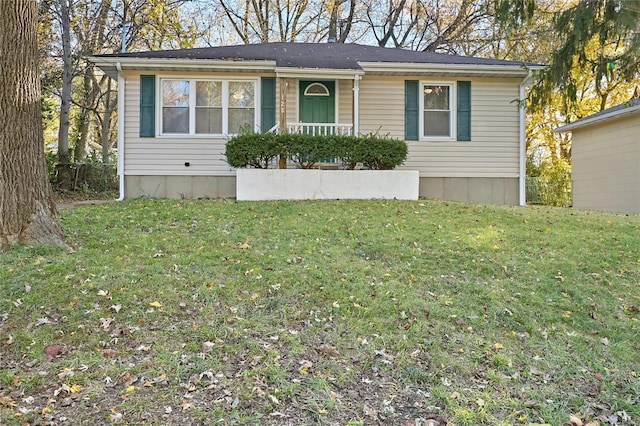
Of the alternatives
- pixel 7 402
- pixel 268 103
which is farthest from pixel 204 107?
pixel 7 402

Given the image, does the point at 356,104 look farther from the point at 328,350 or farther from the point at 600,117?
the point at 328,350

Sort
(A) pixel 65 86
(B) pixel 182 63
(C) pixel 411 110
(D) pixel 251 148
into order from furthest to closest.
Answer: (A) pixel 65 86
(C) pixel 411 110
(B) pixel 182 63
(D) pixel 251 148

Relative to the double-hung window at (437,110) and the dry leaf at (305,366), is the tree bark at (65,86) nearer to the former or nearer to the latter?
the double-hung window at (437,110)

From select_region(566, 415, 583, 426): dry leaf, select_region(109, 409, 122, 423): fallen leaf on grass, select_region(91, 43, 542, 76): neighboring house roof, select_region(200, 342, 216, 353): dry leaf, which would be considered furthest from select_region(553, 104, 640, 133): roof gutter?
select_region(109, 409, 122, 423): fallen leaf on grass

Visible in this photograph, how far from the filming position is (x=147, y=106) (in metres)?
10.4

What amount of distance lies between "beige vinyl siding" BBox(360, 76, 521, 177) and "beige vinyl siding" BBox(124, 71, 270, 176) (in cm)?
Answer: 295

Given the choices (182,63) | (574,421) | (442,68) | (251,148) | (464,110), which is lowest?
(574,421)

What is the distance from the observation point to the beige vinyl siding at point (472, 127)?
11.0m

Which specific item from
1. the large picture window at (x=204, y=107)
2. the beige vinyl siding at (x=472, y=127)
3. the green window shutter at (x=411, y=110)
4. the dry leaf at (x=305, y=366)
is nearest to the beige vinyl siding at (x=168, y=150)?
the large picture window at (x=204, y=107)

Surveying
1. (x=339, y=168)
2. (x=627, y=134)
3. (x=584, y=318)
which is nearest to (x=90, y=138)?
(x=339, y=168)

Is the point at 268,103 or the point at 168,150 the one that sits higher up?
the point at 268,103

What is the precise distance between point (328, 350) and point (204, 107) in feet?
28.4

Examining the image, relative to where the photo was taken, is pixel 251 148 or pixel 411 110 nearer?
pixel 251 148

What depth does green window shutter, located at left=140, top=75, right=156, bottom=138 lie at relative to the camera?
33.9ft
